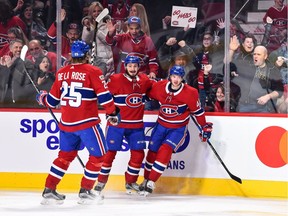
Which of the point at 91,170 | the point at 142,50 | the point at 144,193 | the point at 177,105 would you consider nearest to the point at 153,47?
the point at 142,50

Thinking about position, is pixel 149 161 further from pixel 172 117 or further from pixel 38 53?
→ pixel 38 53

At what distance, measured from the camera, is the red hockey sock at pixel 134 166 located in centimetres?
707

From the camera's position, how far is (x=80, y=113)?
21.2ft

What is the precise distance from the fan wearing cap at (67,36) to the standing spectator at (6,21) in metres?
0.24

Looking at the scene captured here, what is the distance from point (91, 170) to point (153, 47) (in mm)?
1383

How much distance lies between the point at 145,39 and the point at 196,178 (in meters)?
1.21

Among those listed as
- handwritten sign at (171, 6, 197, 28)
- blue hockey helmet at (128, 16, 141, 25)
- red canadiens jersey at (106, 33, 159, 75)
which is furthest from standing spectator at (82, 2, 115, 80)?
handwritten sign at (171, 6, 197, 28)

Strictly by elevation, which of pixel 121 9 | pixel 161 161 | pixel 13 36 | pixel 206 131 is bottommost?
pixel 161 161

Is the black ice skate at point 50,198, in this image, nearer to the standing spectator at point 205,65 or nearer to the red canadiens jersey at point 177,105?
the red canadiens jersey at point 177,105

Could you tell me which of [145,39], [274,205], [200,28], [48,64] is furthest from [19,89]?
[274,205]

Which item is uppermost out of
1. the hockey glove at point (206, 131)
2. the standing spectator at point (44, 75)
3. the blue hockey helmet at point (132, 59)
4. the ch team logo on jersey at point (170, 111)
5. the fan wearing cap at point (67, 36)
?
the fan wearing cap at point (67, 36)

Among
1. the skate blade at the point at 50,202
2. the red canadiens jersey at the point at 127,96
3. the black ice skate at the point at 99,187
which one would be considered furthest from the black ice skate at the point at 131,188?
the skate blade at the point at 50,202

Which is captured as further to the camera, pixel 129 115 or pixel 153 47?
pixel 153 47

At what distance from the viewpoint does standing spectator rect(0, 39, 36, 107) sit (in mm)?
7562
